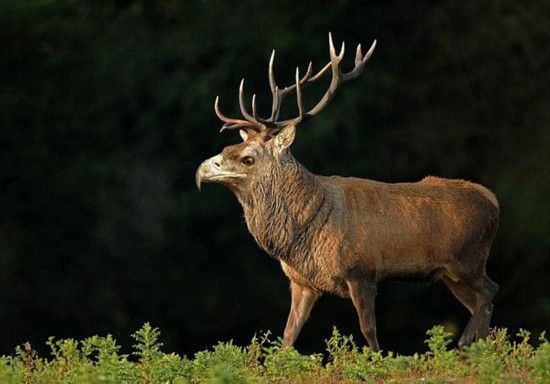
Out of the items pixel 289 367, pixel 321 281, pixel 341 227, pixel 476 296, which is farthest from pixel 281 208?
pixel 289 367

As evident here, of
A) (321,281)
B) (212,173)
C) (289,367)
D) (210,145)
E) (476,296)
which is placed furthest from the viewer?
(210,145)

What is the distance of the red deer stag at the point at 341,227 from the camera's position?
13344 mm

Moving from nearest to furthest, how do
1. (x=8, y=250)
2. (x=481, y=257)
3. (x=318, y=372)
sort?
1. (x=318, y=372)
2. (x=481, y=257)
3. (x=8, y=250)

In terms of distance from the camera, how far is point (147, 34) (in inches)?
775

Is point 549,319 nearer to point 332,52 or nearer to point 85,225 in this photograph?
point 85,225

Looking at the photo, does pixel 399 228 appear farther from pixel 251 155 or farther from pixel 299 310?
pixel 251 155

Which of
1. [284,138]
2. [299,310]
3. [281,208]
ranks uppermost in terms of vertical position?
[284,138]

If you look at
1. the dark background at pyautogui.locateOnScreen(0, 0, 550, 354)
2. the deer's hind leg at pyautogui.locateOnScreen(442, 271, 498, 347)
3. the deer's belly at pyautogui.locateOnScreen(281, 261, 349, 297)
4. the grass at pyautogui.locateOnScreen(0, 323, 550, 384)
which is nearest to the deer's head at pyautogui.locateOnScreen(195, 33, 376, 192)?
the deer's belly at pyautogui.locateOnScreen(281, 261, 349, 297)

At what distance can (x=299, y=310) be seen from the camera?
13594 millimetres

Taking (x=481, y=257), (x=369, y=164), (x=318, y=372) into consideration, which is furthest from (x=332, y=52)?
(x=369, y=164)

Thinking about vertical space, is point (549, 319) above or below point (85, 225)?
below

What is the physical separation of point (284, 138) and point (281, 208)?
0.46 meters

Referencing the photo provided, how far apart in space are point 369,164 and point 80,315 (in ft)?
10.0

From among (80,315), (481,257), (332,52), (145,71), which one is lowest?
(481,257)
